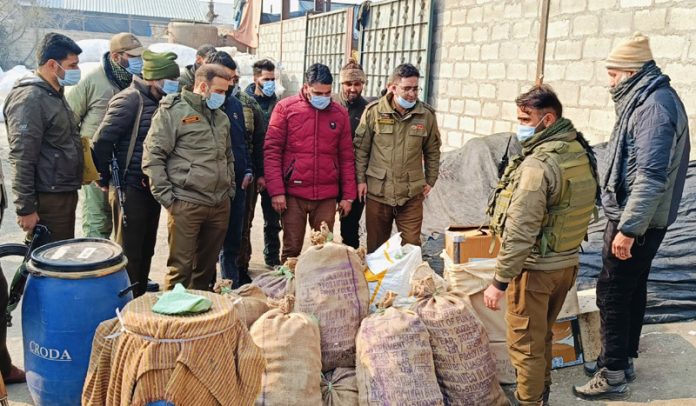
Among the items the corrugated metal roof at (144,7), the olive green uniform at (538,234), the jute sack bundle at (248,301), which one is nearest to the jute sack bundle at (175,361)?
the jute sack bundle at (248,301)

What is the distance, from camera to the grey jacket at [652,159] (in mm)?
2994

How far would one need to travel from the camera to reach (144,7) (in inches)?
1969

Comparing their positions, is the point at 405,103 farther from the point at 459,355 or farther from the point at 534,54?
the point at 534,54

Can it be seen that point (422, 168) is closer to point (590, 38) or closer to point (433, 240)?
point (433, 240)

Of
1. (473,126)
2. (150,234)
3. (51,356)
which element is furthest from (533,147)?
(473,126)

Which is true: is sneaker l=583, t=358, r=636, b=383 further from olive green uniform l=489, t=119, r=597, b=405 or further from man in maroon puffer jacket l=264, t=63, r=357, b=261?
man in maroon puffer jacket l=264, t=63, r=357, b=261

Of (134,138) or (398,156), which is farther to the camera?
(398,156)

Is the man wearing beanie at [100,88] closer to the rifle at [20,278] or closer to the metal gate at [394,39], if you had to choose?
the rifle at [20,278]

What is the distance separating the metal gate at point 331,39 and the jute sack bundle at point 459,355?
8.89 meters

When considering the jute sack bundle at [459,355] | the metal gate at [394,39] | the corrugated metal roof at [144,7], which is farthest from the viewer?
the corrugated metal roof at [144,7]

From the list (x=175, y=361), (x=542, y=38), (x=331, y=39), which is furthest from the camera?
(x=331, y=39)

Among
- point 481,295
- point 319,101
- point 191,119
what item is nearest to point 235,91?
point 319,101

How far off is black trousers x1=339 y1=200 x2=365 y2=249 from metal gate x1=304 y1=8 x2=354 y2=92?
6928 millimetres

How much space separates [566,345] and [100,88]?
12.8 feet
